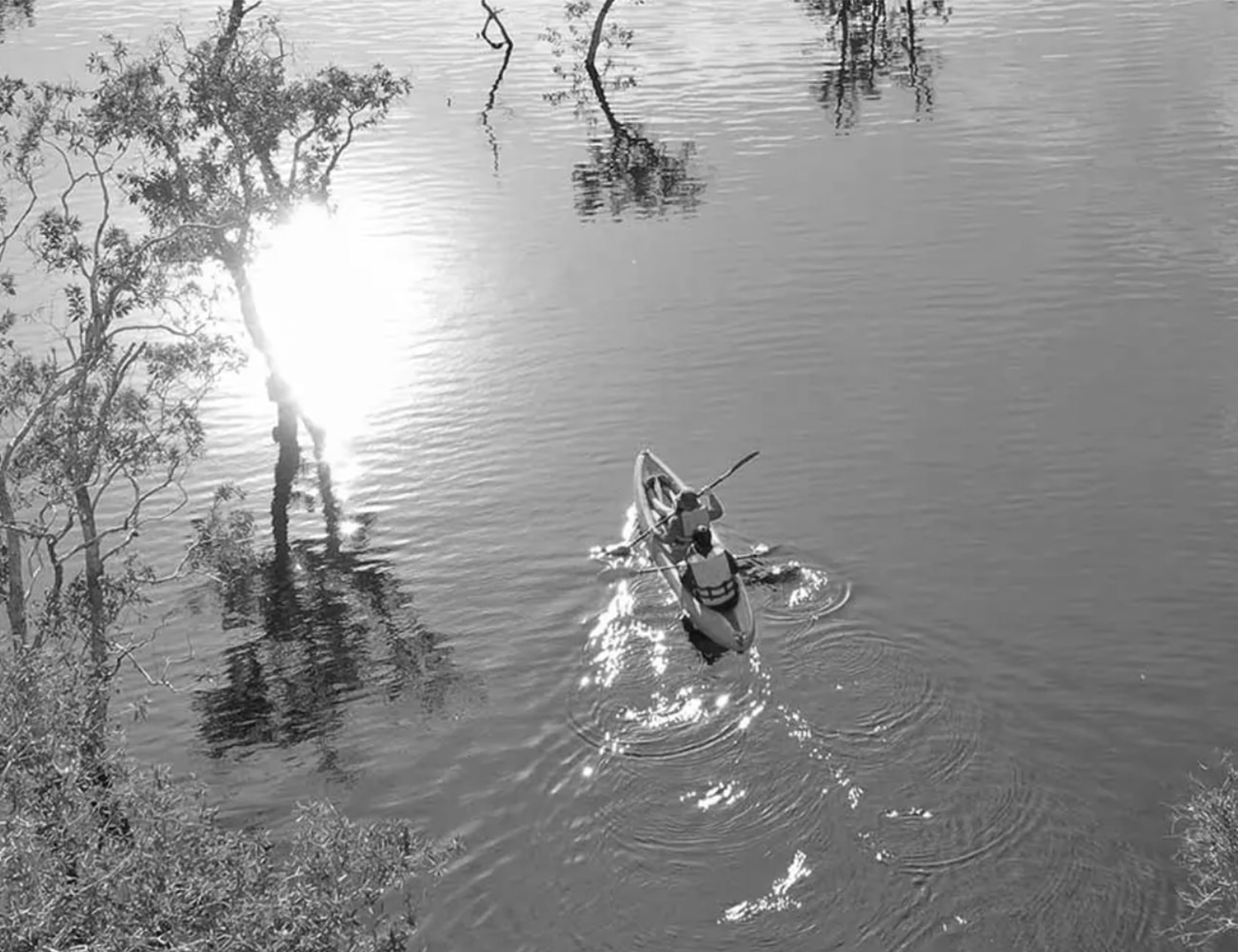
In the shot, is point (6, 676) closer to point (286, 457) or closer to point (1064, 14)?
point (286, 457)

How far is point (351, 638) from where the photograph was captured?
141 feet

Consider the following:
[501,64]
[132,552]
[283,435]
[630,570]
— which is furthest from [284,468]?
[501,64]

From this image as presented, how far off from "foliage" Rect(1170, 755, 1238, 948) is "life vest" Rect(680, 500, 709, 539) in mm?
15366

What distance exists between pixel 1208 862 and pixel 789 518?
1976cm

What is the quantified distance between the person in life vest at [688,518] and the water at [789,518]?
2.10m

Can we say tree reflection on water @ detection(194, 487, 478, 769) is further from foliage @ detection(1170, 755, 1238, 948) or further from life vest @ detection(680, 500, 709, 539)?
foliage @ detection(1170, 755, 1238, 948)

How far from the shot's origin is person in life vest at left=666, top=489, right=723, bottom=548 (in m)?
41.7

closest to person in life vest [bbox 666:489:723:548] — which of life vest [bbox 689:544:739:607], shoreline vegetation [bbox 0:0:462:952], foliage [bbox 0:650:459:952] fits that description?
life vest [bbox 689:544:739:607]

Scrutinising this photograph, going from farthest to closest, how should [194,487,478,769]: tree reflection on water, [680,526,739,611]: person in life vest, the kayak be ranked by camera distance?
[680,526,739,611]: person in life vest → [194,487,478,769]: tree reflection on water → the kayak

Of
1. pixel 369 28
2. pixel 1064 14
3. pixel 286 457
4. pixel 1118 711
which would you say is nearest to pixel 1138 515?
pixel 1118 711

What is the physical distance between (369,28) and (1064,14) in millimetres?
56014

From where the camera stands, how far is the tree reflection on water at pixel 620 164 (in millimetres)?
77312

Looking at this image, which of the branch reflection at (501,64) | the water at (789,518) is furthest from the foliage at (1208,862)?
the branch reflection at (501,64)

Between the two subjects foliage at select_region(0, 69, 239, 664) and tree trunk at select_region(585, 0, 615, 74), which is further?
tree trunk at select_region(585, 0, 615, 74)
